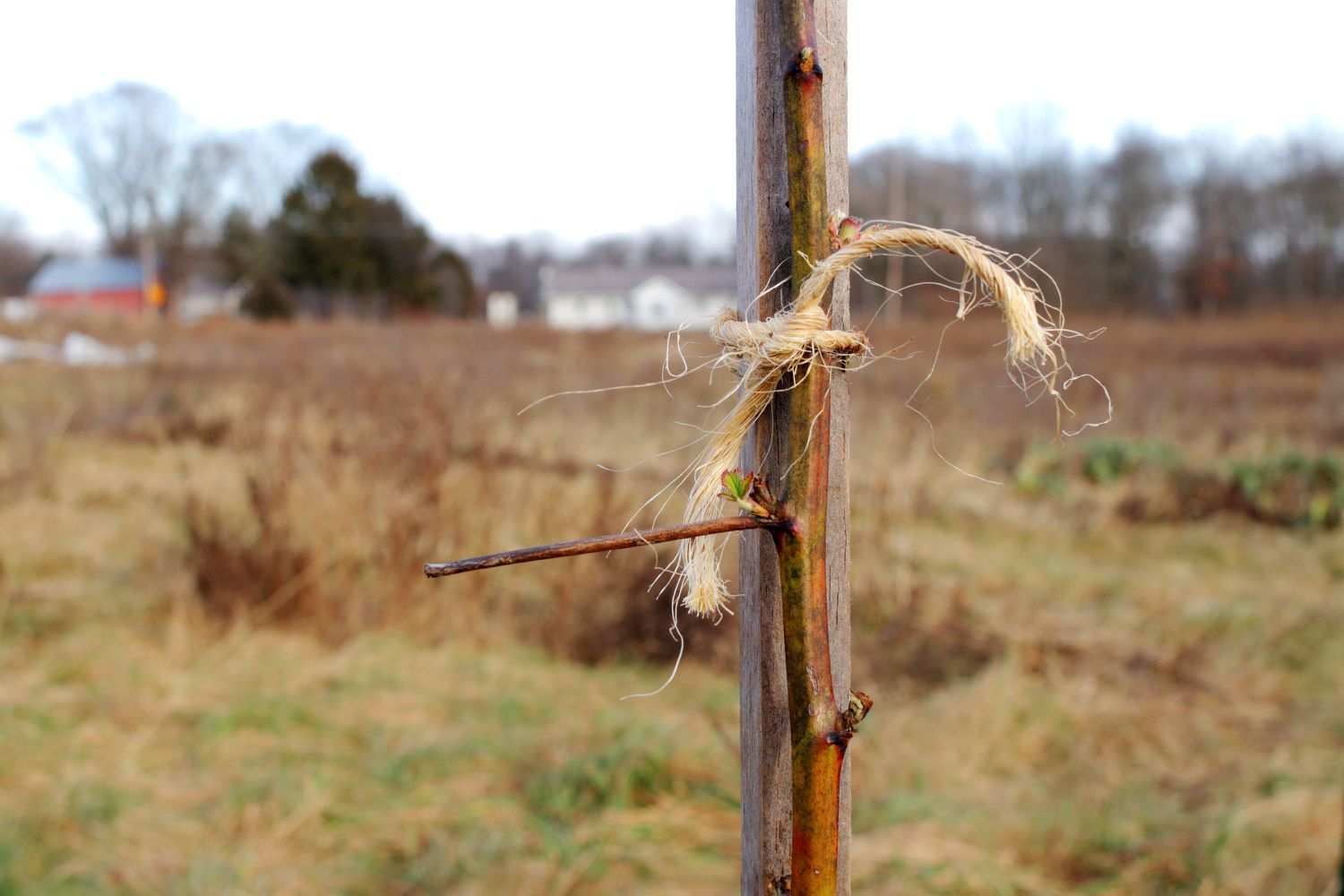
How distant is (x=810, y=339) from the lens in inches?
29.8

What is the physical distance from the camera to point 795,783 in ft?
2.70

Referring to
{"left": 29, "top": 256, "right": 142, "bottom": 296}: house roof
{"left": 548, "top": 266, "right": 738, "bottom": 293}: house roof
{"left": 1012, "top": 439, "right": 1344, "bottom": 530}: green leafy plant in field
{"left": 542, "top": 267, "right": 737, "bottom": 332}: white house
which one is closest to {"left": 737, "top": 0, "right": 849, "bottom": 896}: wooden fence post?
{"left": 1012, "top": 439, "right": 1344, "bottom": 530}: green leafy plant in field

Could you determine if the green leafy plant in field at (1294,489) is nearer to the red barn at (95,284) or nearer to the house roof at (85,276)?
the red barn at (95,284)

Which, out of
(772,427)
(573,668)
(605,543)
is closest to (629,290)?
(573,668)

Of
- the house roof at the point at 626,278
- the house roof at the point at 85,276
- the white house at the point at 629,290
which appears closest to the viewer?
the house roof at the point at 85,276

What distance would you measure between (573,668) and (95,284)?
48.8 m

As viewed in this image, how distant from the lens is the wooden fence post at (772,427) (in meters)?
0.82

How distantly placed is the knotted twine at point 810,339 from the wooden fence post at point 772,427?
1.5 inches

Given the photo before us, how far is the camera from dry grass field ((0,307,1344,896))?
2840 millimetres

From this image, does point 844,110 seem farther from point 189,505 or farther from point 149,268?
point 149,268

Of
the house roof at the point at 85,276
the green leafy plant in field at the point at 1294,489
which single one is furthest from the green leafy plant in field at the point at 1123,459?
the house roof at the point at 85,276

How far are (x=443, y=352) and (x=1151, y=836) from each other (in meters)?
11.5

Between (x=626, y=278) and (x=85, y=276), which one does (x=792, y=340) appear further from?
(x=85, y=276)

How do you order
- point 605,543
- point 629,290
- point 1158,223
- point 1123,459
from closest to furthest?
point 605,543, point 1123,459, point 1158,223, point 629,290
